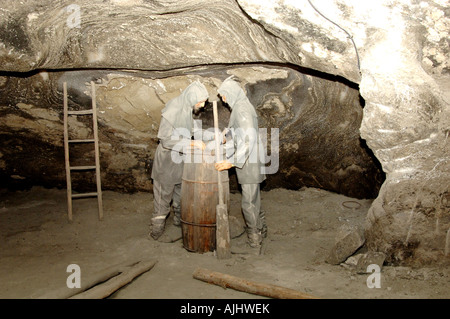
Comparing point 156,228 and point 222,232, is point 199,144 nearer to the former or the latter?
point 222,232

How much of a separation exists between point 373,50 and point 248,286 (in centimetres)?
237

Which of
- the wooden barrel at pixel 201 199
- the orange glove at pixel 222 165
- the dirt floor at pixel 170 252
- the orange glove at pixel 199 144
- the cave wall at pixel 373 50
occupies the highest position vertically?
the cave wall at pixel 373 50

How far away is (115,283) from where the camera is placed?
133 inches

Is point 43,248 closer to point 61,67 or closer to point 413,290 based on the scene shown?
point 61,67

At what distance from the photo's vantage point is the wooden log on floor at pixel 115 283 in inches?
125

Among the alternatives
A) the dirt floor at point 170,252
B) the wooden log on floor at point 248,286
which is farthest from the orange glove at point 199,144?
the wooden log on floor at point 248,286

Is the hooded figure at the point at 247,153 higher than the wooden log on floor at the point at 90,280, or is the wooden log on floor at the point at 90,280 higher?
the hooded figure at the point at 247,153

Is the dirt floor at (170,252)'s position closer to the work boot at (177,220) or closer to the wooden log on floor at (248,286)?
the wooden log on floor at (248,286)

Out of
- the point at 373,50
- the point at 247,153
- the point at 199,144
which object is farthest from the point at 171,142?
the point at 373,50

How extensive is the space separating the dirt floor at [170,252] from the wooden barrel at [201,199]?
0.65ft

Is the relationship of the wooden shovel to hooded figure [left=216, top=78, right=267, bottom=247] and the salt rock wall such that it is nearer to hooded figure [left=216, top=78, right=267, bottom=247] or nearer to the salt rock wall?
hooded figure [left=216, top=78, right=267, bottom=247]

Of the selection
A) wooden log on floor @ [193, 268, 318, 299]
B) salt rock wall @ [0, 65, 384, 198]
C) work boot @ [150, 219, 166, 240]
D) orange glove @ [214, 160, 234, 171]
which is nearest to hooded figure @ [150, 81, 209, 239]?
work boot @ [150, 219, 166, 240]

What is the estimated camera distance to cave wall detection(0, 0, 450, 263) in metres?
3.26

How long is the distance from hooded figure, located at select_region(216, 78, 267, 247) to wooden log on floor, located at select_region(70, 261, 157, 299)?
1.30 metres
